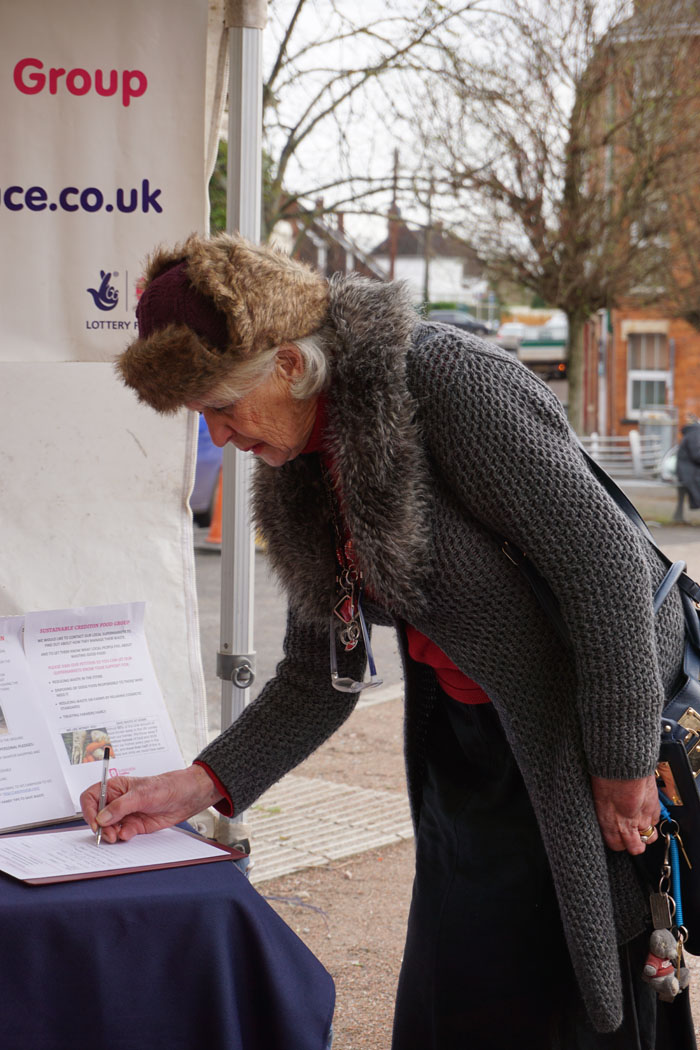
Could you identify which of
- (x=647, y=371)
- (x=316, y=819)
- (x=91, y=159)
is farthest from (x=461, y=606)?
(x=647, y=371)

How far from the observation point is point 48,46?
8.87 ft

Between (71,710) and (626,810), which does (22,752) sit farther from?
(626,810)

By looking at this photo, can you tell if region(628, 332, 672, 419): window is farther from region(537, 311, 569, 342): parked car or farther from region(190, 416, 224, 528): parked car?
region(190, 416, 224, 528): parked car

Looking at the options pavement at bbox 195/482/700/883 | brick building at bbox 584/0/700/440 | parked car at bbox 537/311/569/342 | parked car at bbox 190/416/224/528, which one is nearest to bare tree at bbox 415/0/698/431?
brick building at bbox 584/0/700/440

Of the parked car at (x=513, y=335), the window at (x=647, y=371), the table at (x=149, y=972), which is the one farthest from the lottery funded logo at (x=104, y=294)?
the parked car at (x=513, y=335)

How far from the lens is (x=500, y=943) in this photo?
1779 millimetres

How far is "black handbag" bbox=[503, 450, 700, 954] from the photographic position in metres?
1.63

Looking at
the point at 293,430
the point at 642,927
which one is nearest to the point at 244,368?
the point at 293,430

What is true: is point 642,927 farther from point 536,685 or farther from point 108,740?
point 108,740

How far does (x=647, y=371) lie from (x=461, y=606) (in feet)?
89.8

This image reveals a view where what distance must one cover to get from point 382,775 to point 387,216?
21.9ft

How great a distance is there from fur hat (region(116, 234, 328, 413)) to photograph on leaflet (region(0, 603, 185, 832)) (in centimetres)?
68

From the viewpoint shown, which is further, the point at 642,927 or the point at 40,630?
the point at 40,630

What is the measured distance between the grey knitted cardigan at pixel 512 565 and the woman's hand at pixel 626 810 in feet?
0.09
